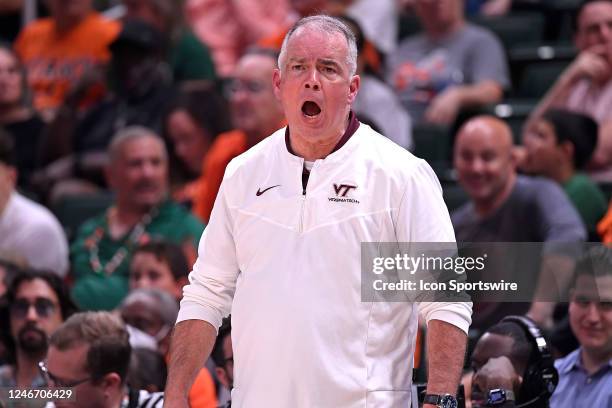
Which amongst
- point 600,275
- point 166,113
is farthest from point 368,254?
point 166,113

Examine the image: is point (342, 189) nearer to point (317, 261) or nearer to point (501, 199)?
point (317, 261)

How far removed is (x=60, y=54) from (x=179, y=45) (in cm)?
82

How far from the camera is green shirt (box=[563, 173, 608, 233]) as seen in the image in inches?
243

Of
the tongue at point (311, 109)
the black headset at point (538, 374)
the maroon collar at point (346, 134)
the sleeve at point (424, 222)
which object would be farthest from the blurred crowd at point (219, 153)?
the tongue at point (311, 109)

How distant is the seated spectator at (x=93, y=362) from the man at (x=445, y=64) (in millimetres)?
3463

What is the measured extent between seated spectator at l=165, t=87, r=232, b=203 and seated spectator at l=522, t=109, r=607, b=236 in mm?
1765

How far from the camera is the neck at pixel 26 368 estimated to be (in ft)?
17.1

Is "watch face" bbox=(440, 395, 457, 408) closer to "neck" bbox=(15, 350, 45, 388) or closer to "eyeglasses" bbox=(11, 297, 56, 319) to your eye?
"neck" bbox=(15, 350, 45, 388)

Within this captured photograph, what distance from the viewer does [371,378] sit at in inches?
134

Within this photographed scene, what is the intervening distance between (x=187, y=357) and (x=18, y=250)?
3.23 metres

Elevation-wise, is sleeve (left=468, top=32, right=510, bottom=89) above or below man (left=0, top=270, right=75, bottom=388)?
above

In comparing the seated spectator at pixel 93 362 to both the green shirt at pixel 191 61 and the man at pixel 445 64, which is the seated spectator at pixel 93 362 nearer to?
the man at pixel 445 64

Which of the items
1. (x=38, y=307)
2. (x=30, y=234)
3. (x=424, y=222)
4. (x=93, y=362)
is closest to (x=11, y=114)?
(x=30, y=234)

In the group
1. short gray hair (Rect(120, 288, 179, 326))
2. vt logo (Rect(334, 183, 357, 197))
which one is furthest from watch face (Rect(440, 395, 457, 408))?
short gray hair (Rect(120, 288, 179, 326))
